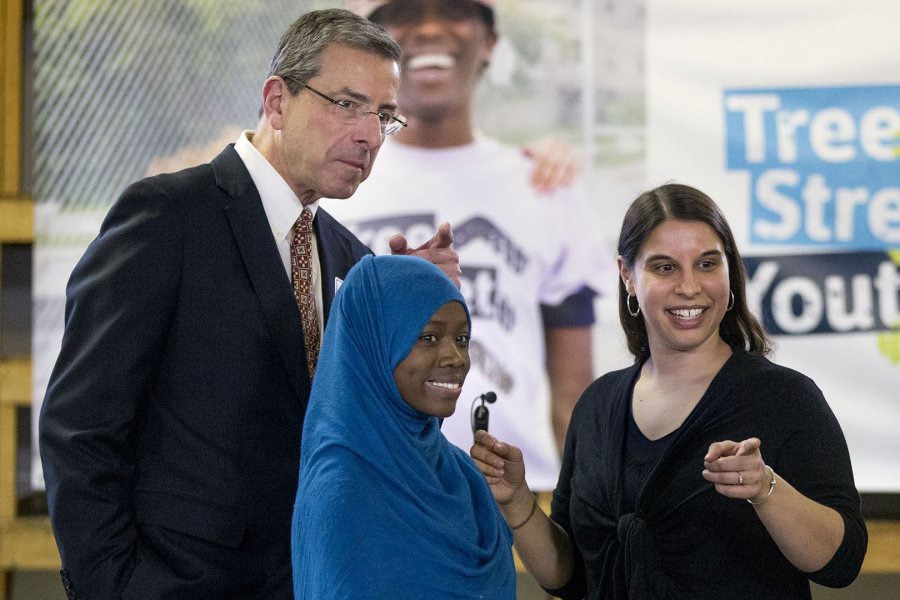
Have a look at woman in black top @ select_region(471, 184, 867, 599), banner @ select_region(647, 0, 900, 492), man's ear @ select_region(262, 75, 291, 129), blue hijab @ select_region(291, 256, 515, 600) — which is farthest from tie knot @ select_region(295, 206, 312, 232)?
banner @ select_region(647, 0, 900, 492)

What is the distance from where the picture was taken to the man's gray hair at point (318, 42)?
1805 millimetres

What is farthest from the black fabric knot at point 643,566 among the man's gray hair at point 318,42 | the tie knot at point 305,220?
the man's gray hair at point 318,42

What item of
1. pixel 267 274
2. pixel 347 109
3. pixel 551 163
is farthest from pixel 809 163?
pixel 267 274

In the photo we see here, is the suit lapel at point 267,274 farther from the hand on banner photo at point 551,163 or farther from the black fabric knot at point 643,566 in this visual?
the hand on banner photo at point 551,163

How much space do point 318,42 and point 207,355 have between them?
22.4 inches

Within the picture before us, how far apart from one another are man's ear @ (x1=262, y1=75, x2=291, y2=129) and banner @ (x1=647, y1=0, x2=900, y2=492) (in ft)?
5.54

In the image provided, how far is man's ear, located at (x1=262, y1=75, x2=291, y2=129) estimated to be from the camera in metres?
1.83

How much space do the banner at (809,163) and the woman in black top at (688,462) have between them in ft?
4.12

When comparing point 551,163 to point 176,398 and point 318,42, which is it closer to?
point 318,42

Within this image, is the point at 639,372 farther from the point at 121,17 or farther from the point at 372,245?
the point at 121,17

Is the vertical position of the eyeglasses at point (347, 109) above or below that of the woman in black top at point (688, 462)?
above

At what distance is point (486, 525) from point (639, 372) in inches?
23.0

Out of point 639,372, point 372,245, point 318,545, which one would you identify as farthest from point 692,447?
point 372,245

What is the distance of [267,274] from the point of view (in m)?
1.74
